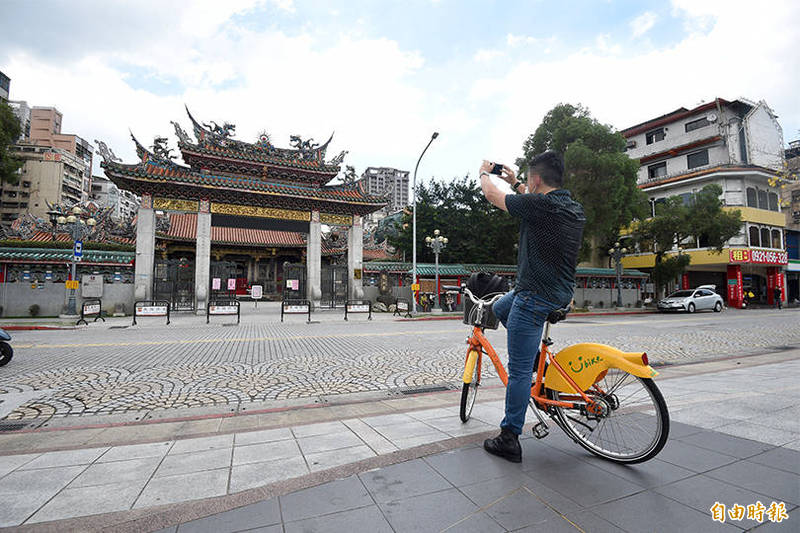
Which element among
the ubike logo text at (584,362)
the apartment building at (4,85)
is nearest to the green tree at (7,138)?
the apartment building at (4,85)

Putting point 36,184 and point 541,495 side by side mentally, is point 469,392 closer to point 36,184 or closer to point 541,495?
point 541,495

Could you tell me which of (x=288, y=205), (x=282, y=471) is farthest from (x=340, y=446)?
(x=288, y=205)

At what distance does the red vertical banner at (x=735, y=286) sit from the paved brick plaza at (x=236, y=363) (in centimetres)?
2305

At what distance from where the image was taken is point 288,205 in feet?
68.4

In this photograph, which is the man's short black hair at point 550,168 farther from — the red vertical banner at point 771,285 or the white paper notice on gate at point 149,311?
the red vertical banner at point 771,285

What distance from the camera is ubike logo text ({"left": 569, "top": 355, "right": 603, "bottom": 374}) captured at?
241 cm

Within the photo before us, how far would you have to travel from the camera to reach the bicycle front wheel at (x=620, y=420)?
2.29 m

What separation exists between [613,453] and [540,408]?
497mm

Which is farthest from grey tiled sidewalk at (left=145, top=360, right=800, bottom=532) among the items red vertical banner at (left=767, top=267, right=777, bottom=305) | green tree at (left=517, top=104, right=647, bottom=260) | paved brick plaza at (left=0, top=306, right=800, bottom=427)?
red vertical banner at (left=767, top=267, right=777, bottom=305)

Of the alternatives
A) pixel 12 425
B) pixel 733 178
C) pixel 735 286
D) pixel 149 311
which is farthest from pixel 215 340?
pixel 735 286

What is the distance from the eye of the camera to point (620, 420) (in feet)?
8.23

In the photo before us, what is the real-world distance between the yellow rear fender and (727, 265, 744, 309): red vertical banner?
119 ft

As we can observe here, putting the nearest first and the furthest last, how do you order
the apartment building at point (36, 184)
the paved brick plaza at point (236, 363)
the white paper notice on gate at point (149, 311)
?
1. the paved brick plaza at point (236, 363)
2. the white paper notice on gate at point (149, 311)
3. the apartment building at point (36, 184)

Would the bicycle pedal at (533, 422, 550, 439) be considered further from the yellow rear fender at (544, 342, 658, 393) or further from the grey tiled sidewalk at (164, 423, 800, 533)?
the yellow rear fender at (544, 342, 658, 393)
